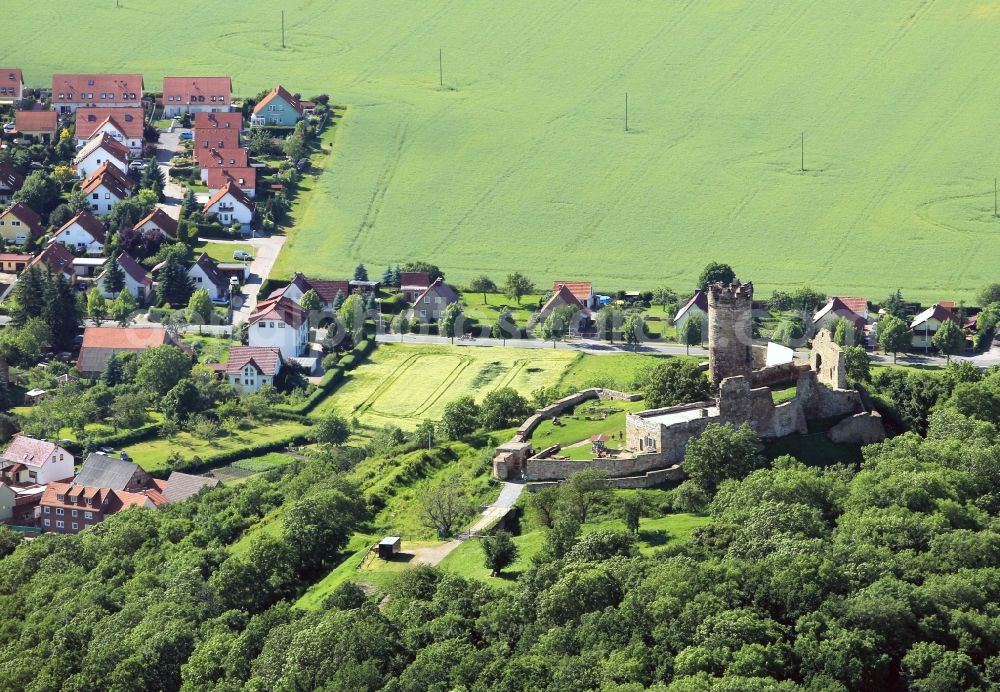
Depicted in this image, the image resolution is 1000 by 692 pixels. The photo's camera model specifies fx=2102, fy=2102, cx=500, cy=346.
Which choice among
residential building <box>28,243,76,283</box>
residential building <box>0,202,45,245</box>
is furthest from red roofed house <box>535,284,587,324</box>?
residential building <box>0,202,45,245</box>

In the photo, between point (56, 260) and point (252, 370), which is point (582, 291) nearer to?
point (252, 370)

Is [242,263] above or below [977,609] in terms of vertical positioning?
above

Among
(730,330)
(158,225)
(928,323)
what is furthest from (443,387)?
(158,225)

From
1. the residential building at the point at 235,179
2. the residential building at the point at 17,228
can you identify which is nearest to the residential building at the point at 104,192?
the residential building at the point at 17,228

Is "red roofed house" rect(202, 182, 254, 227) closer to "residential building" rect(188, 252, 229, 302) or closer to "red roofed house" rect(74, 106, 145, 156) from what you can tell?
"residential building" rect(188, 252, 229, 302)

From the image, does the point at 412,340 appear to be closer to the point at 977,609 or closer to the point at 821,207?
the point at 821,207

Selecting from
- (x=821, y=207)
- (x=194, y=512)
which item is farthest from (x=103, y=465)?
(x=821, y=207)
